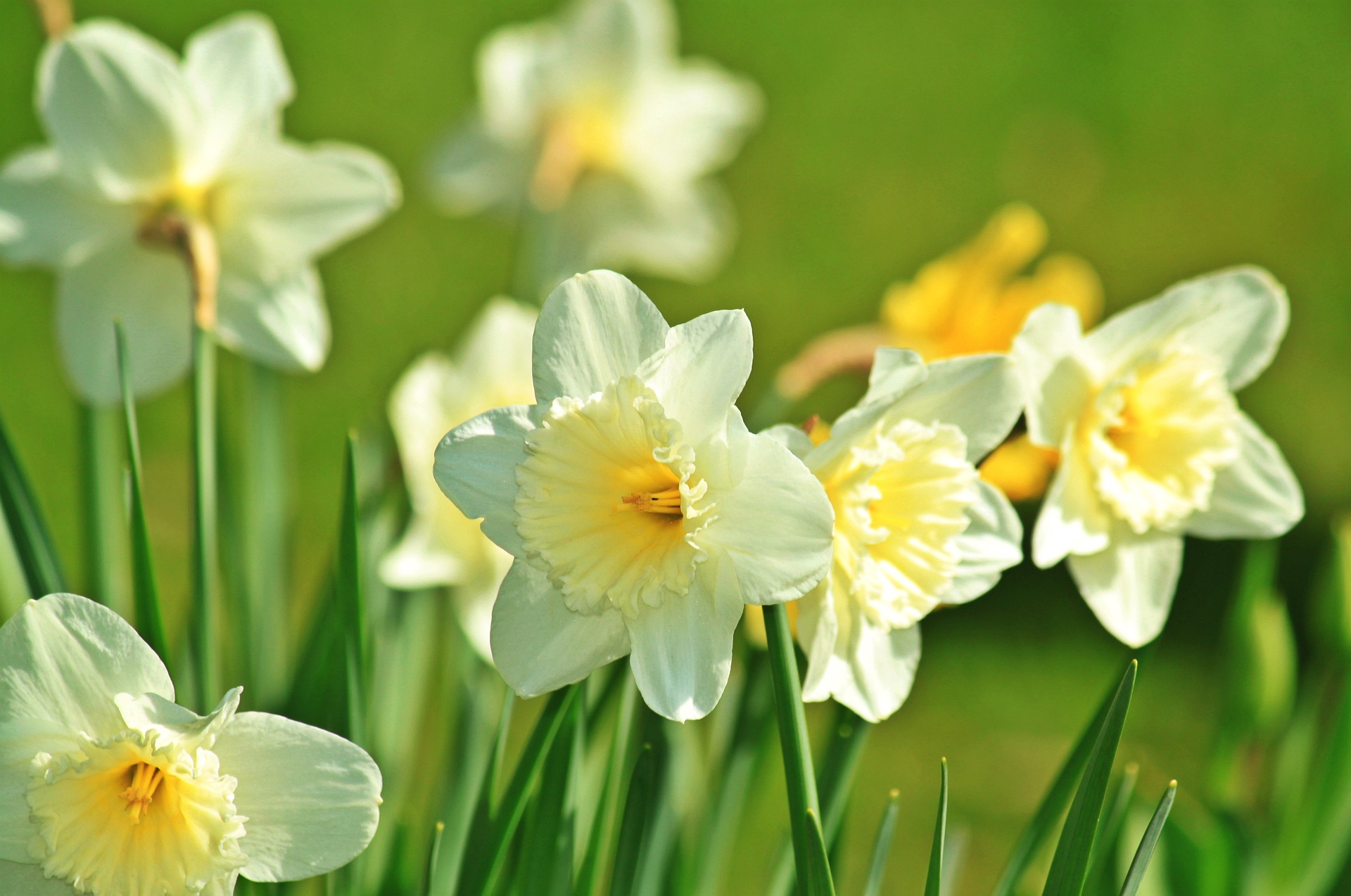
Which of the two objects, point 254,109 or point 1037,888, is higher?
point 254,109

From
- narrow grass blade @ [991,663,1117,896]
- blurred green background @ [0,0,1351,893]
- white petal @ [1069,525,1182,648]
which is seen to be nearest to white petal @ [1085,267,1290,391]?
white petal @ [1069,525,1182,648]

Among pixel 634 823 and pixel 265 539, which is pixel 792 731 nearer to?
pixel 634 823

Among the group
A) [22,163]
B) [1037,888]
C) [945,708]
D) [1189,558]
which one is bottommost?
[945,708]

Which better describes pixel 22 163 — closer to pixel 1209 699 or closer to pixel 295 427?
pixel 295 427

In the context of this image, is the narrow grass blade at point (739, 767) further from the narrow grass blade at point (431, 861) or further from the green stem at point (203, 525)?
the green stem at point (203, 525)

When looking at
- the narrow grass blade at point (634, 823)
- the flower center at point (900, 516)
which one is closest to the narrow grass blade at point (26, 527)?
the narrow grass blade at point (634, 823)

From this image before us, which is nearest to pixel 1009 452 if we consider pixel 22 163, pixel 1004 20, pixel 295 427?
pixel 22 163
